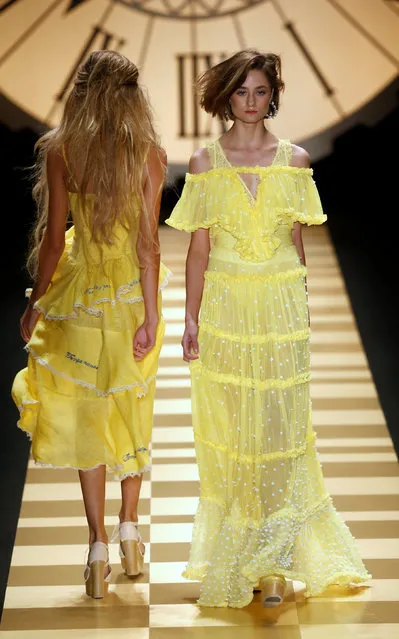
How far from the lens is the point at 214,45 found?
7859 millimetres

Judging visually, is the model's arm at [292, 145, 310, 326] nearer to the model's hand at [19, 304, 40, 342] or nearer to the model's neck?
the model's neck

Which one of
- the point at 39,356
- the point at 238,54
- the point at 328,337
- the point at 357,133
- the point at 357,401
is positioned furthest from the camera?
the point at 357,133

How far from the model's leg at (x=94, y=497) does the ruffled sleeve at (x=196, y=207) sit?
2.47 ft

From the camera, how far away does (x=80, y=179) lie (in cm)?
342

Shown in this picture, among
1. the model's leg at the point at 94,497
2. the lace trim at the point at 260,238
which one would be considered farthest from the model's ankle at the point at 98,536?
the lace trim at the point at 260,238

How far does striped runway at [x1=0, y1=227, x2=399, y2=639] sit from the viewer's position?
339 centimetres

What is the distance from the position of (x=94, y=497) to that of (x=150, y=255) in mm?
728

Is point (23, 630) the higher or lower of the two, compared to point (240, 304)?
lower

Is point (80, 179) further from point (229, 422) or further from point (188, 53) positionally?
point (188, 53)

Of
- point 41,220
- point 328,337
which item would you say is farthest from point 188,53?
point 41,220

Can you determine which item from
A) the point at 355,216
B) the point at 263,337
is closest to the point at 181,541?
the point at 263,337

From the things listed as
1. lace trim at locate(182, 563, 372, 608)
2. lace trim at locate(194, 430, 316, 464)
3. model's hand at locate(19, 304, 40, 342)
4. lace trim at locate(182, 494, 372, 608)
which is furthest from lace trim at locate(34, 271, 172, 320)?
lace trim at locate(182, 563, 372, 608)

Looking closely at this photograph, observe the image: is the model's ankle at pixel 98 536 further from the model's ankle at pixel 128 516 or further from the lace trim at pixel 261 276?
the lace trim at pixel 261 276

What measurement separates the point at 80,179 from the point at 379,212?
4679mm
